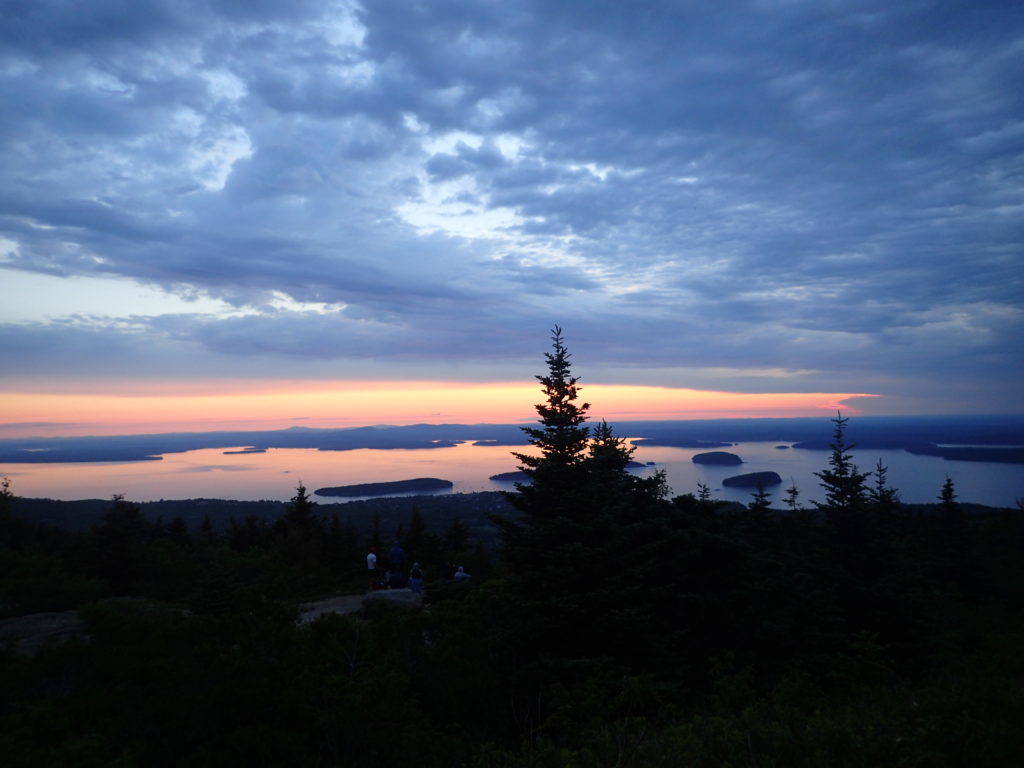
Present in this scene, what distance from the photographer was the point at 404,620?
287 inches

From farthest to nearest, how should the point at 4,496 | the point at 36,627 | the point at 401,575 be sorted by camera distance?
the point at 4,496, the point at 401,575, the point at 36,627

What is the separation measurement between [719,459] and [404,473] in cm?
4667

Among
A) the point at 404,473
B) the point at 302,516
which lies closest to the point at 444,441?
the point at 404,473

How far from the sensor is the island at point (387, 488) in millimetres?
72875

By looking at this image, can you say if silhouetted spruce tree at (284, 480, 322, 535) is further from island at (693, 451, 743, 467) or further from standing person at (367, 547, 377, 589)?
island at (693, 451, 743, 467)

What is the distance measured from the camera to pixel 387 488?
250 ft

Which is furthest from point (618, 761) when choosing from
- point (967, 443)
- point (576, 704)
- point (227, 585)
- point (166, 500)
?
point (967, 443)

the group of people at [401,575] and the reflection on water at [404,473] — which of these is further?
the reflection on water at [404,473]

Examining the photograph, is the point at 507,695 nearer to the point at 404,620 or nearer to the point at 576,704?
the point at 576,704

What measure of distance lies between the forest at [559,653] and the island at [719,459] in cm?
5788

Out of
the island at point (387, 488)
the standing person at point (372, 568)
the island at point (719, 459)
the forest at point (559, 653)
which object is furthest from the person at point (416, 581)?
the island at point (719, 459)

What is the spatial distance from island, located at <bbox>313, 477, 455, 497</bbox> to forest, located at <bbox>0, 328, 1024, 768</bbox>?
57433 mm

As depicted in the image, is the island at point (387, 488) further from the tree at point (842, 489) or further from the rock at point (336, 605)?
the tree at point (842, 489)

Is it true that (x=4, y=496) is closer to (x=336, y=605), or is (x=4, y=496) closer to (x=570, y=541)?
(x=336, y=605)
